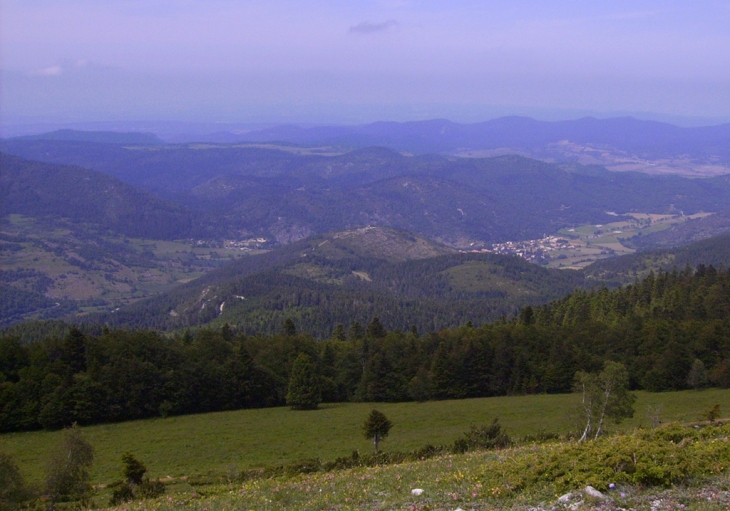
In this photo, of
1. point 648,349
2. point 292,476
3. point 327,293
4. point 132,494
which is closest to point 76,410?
point 132,494

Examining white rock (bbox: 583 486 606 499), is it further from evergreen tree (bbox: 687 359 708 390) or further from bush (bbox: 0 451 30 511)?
evergreen tree (bbox: 687 359 708 390)

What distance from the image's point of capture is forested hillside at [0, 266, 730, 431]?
59.5 meters

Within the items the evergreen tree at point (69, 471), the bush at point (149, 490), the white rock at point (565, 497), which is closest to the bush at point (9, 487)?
the evergreen tree at point (69, 471)

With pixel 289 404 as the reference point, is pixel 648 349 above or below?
above

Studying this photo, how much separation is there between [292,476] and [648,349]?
180 ft

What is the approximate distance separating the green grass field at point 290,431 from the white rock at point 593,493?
24323mm

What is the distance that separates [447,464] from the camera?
24953 millimetres

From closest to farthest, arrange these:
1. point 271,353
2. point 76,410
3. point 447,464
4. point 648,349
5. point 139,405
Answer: point 447,464
point 76,410
point 139,405
point 648,349
point 271,353

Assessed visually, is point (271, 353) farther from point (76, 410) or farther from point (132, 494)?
point (132, 494)

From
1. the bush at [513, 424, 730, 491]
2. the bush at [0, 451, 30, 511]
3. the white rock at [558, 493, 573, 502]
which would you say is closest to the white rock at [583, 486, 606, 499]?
the bush at [513, 424, 730, 491]

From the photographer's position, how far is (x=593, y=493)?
54.1ft

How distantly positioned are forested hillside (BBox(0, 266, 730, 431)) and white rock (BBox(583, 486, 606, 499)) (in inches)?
1971

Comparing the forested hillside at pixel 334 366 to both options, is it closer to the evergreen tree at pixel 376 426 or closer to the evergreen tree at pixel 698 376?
the evergreen tree at pixel 698 376

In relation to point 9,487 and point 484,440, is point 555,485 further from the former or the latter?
point 9,487
